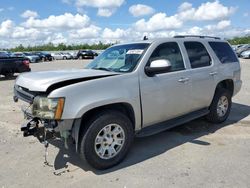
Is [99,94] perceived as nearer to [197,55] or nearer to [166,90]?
[166,90]

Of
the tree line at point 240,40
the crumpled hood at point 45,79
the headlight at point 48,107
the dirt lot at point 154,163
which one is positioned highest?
the tree line at point 240,40

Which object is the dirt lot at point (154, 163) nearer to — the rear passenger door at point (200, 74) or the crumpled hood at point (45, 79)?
the rear passenger door at point (200, 74)

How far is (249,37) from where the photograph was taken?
235ft

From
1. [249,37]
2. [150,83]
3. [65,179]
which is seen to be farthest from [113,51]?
[249,37]

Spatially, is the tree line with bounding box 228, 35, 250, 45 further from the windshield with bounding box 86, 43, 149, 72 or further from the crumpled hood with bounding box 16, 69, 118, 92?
the crumpled hood with bounding box 16, 69, 118, 92

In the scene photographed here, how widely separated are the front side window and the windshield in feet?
0.74

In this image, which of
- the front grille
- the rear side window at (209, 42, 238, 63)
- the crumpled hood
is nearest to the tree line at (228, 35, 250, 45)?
the rear side window at (209, 42, 238, 63)

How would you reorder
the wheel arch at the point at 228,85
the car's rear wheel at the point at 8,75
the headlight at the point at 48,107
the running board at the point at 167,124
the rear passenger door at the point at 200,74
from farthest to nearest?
1. the car's rear wheel at the point at 8,75
2. the wheel arch at the point at 228,85
3. the rear passenger door at the point at 200,74
4. the running board at the point at 167,124
5. the headlight at the point at 48,107

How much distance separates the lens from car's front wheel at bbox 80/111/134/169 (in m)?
3.91

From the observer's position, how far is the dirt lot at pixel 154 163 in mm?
3783

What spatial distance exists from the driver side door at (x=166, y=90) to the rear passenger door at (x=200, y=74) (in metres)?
0.21

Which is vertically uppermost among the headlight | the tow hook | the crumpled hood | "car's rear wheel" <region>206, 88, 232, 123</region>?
the crumpled hood

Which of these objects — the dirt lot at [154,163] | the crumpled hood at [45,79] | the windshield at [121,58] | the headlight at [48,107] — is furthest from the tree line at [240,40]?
the headlight at [48,107]

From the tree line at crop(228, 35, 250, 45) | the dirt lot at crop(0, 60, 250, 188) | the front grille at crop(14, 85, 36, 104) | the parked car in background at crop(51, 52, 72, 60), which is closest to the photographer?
the dirt lot at crop(0, 60, 250, 188)
